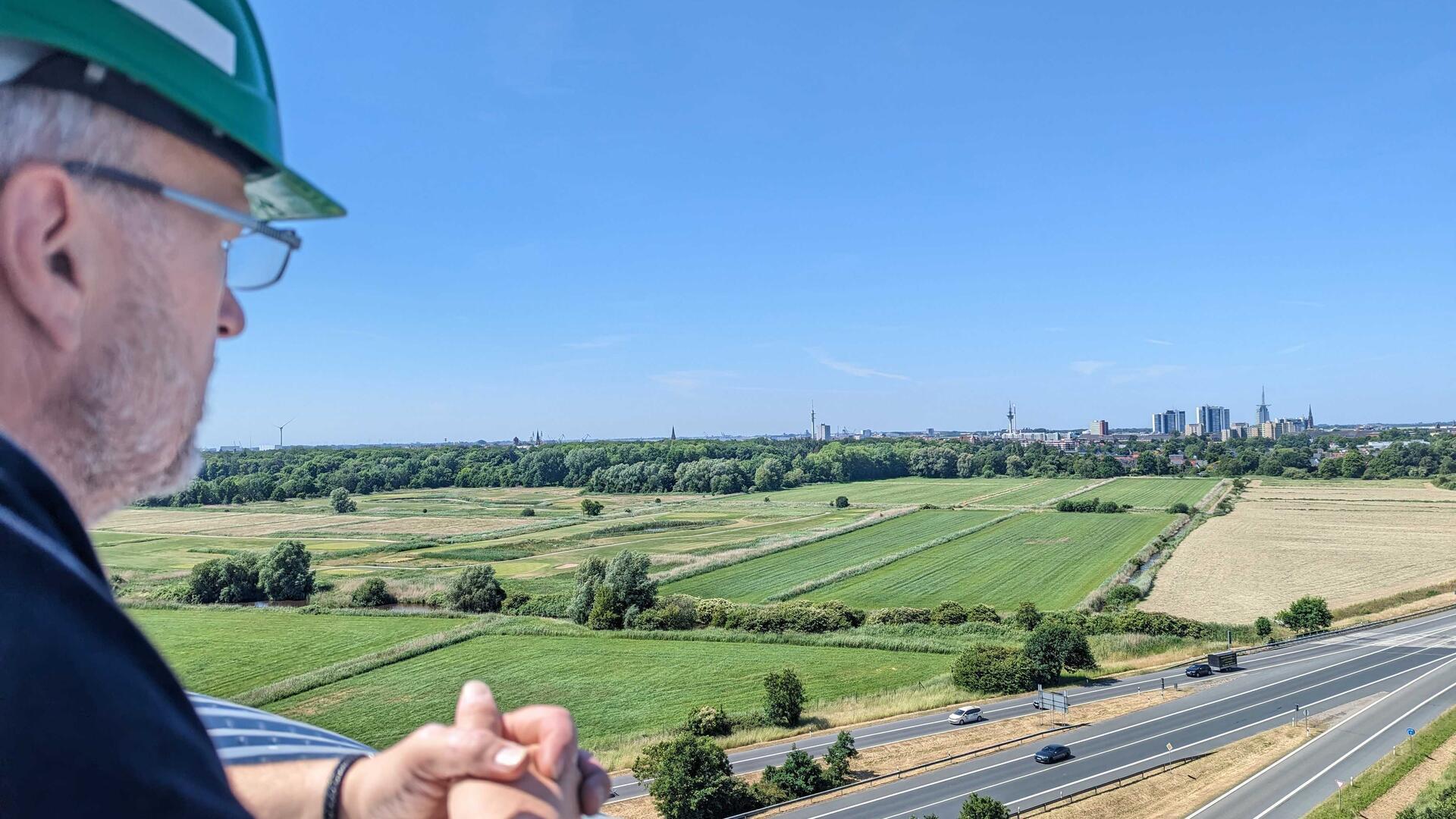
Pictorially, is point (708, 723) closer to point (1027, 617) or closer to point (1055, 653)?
point (1055, 653)

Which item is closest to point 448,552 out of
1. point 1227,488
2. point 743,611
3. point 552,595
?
point 552,595

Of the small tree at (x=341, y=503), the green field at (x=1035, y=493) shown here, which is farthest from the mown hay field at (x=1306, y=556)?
the small tree at (x=341, y=503)

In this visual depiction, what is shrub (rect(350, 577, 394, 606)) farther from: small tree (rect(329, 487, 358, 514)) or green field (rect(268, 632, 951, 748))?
small tree (rect(329, 487, 358, 514))

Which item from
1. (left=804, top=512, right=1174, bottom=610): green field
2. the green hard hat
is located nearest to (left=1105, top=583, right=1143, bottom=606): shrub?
(left=804, top=512, right=1174, bottom=610): green field

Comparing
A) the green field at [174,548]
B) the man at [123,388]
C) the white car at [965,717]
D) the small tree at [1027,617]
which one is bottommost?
the white car at [965,717]

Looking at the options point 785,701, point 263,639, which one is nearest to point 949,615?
point 785,701

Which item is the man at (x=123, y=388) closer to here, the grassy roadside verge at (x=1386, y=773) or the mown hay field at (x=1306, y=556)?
the grassy roadside verge at (x=1386, y=773)
